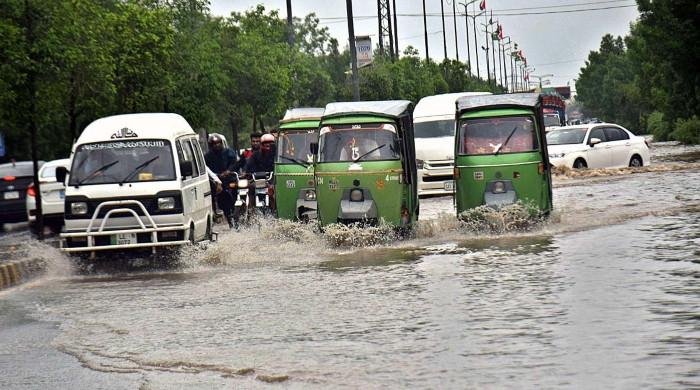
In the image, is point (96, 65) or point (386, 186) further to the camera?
point (96, 65)

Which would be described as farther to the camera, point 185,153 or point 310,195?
point 310,195

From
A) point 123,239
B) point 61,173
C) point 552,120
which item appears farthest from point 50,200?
point 552,120

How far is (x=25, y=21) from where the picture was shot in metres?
25.5

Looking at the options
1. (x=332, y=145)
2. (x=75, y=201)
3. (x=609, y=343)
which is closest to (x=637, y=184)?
(x=332, y=145)

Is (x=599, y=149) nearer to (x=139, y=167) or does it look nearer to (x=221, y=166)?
(x=221, y=166)

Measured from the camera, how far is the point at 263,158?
25.0 metres

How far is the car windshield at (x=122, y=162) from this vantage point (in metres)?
18.4

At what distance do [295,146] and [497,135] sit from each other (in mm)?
4129

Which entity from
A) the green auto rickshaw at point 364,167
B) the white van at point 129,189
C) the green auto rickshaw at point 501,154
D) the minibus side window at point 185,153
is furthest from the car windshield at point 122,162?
the green auto rickshaw at point 501,154

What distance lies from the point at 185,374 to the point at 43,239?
16.2 m

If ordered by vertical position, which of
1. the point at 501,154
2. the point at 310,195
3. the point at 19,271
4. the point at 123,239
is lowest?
the point at 19,271

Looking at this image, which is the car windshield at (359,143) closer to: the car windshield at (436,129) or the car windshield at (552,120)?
the car windshield at (436,129)

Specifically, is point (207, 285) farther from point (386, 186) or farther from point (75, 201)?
point (386, 186)

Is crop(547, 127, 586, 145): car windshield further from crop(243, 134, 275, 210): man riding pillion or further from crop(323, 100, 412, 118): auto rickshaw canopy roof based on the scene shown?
crop(323, 100, 412, 118): auto rickshaw canopy roof
